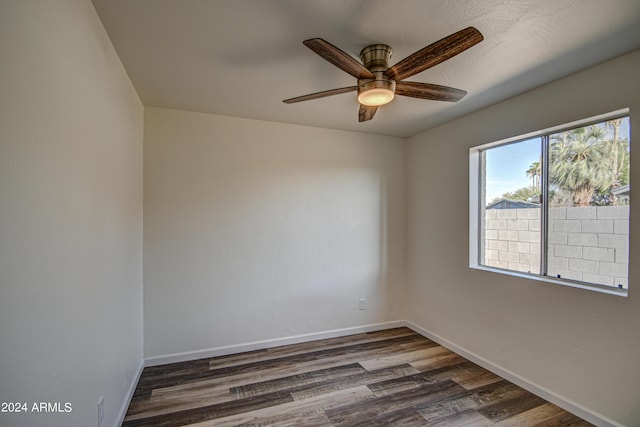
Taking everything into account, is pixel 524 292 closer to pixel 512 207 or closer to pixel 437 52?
pixel 512 207

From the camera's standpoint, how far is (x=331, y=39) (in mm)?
1680

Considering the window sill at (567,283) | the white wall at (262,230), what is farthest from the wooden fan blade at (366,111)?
the window sill at (567,283)

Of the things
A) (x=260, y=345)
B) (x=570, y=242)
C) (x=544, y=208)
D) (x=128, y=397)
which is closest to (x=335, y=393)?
(x=260, y=345)

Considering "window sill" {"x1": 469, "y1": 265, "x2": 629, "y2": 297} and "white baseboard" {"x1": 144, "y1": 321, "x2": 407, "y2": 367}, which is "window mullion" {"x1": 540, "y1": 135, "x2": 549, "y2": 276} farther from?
"white baseboard" {"x1": 144, "y1": 321, "x2": 407, "y2": 367}

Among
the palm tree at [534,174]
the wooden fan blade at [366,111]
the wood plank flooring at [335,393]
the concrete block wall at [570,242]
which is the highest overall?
the wooden fan blade at [366,111]

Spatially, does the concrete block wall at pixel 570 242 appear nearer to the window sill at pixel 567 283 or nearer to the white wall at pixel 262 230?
the window sill at pixel 567 283

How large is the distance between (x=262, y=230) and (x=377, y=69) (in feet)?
6.35

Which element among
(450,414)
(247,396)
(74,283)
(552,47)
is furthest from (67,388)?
(552,47)

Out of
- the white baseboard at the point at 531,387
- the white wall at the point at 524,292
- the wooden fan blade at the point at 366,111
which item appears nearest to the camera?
the white wall at the point at 524,292

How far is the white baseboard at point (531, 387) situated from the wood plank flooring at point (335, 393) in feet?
0.16

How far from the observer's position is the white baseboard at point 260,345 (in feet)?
8.93

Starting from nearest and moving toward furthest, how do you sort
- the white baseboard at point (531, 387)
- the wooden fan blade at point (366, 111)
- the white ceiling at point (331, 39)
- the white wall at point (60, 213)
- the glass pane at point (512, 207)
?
the white wall at point (60, 213) → the white ceiling at point (331, 39) → the white baseboard at point (531, 387) → the wooden fan blade at point (366, 111) → the glass pane at point (512, 207)

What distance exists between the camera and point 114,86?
1813mm

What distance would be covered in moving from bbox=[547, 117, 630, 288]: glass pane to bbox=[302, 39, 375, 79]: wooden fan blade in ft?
5.57
